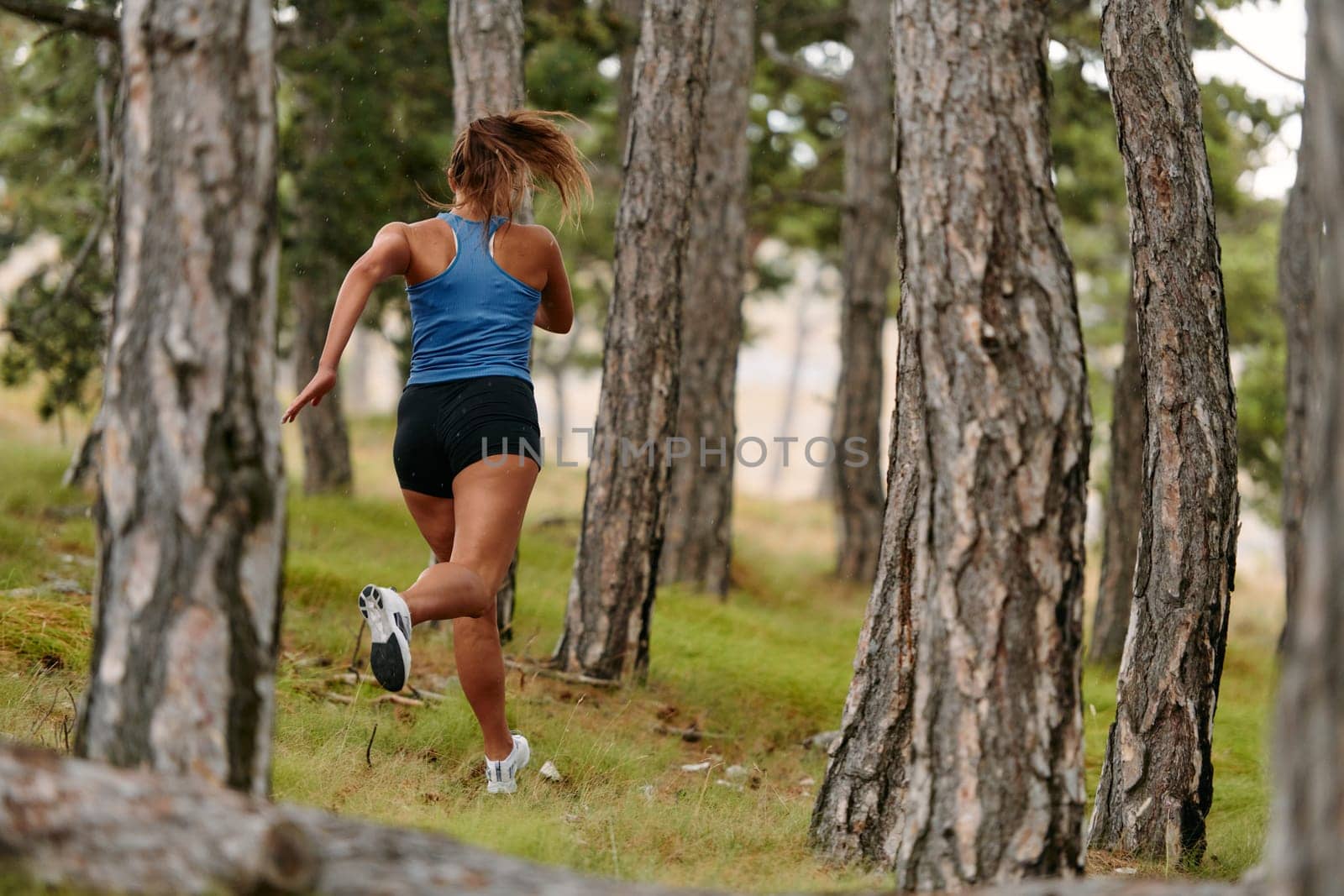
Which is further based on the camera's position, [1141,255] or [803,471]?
[803,471]

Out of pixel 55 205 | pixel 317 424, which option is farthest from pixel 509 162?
pixel 55 205

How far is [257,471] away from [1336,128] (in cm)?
214

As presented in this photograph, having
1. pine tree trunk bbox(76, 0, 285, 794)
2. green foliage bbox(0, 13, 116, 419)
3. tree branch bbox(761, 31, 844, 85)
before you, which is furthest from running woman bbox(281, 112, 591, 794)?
tree branch bbox(761, 31, 844, 85)

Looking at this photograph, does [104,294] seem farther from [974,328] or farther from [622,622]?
[974,328]

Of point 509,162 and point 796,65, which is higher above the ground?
point 796,65

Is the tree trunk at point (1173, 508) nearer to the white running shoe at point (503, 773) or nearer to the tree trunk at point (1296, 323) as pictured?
the white running shoe at point (503, 773)

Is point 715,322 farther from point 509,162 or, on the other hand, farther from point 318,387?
point 318,387

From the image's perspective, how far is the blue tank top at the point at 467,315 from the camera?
13.4ft

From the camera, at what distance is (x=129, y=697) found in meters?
2.49

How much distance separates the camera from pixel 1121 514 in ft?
29.7

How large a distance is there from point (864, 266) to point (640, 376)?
633 cm

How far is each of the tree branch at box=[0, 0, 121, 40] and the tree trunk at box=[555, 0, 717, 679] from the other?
259cm

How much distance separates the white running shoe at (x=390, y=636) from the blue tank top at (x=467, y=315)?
83 centimetres

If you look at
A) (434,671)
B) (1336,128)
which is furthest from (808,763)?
(1336,128)
